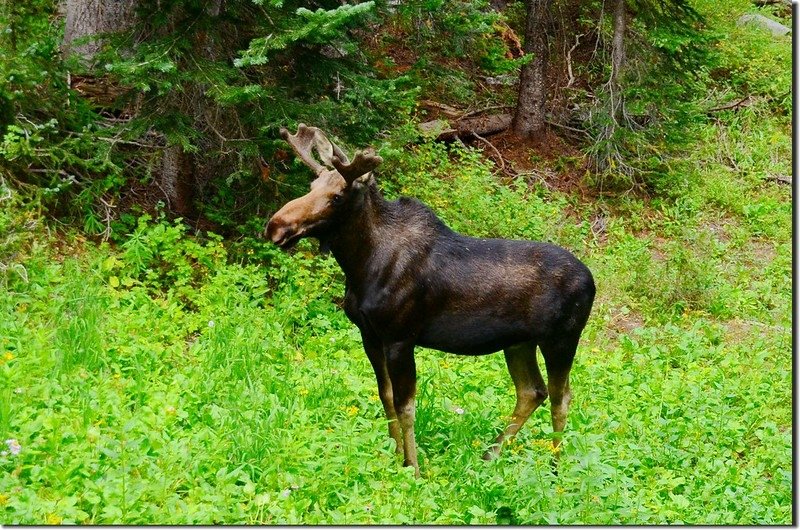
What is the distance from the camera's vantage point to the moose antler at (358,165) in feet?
18.7

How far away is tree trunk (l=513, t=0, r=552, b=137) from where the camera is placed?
14.3m

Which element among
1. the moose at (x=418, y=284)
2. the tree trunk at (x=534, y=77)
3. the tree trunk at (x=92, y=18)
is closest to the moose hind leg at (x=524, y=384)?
the moose at (x=418, y=284)

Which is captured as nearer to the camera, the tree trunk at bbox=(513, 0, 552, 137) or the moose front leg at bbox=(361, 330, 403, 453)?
the moose front leg at bbox=(361, 330, 403, 453)

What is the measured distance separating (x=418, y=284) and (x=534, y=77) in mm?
9341

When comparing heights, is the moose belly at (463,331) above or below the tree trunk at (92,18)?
below

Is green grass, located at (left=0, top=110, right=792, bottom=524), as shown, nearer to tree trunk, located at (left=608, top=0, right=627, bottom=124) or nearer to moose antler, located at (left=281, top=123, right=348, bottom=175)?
moose antler, located at (left=281, top=123, right=348, bottom=175)

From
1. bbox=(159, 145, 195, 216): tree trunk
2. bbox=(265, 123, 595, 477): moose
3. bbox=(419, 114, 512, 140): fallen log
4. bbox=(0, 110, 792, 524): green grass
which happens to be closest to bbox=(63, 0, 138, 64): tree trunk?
bbox=(159, 145, 195, 216): tree trunk

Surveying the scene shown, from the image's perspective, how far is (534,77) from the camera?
14.7 meters

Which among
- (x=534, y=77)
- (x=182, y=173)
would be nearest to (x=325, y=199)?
(x=182, y=173)

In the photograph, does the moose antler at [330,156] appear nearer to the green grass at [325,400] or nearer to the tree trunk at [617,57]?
the green grass at [325,400]

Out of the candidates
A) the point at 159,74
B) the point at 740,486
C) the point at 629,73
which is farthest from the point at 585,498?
the point at 629,73

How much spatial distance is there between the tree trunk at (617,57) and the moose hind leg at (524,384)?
779 cm

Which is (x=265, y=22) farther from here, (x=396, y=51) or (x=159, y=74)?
(x=396, y=51)

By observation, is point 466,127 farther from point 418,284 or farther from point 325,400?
point 418,284
